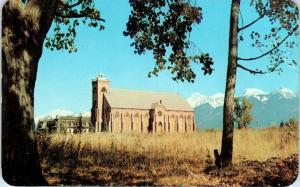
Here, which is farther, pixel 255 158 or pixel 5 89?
pixel 255 158

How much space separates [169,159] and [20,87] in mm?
3458

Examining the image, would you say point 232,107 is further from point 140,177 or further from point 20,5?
point 20,5

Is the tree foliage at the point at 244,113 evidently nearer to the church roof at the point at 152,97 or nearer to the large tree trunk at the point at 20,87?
the church roof at the point at 152,97

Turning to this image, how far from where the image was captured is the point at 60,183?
7.99m

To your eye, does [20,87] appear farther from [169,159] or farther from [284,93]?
[284,93]

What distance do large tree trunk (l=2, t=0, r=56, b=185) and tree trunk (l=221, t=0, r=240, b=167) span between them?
12.1 ft

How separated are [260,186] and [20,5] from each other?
4.94 m

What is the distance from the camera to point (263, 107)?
10383 millimetres

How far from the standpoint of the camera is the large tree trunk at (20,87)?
7.26 meters

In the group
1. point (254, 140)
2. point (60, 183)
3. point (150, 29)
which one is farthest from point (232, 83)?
point (60, 183)

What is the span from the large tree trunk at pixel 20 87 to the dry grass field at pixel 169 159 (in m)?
0.72

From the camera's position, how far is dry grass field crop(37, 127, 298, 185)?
27.3 feet

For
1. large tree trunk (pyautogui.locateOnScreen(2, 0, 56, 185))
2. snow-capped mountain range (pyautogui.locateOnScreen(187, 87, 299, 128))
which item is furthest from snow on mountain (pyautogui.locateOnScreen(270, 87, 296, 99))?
large tree trunk (pyautogui.locateOnScreen(2, 0, 56, 185))

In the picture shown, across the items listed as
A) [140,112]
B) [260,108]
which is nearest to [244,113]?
[260,108]
